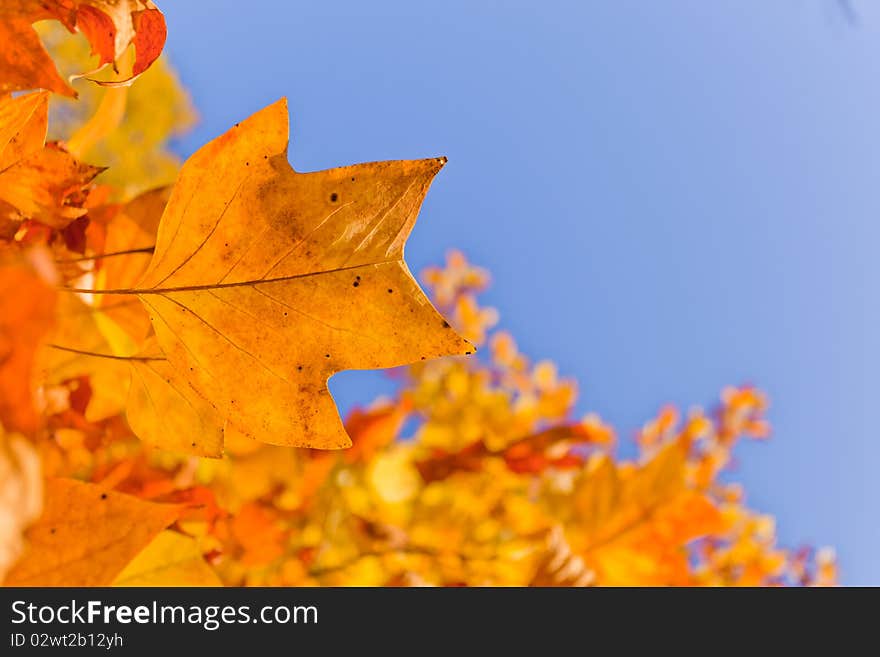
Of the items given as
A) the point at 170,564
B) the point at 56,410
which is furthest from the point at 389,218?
→ the point at 56,410

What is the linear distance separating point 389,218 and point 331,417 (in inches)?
4.0

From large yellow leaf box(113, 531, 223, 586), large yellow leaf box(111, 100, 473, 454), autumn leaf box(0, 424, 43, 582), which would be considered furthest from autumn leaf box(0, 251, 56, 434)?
large yellow leaf box(113, 531, 223, 586)

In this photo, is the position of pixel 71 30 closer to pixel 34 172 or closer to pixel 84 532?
pixel 34 172

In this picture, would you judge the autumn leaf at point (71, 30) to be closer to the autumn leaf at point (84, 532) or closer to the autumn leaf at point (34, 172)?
the autumn leaf at point (34, 172)

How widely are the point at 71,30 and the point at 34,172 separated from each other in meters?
0.09

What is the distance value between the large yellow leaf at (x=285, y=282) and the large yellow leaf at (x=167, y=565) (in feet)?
0.41

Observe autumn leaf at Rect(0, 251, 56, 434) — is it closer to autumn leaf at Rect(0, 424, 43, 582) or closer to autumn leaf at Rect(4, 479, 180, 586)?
autumn leaf at Rect(0, 424, 43, 582)

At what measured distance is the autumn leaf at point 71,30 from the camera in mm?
355

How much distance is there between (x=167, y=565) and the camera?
0.45m

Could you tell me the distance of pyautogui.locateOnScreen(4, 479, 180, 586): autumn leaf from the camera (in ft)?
1.09

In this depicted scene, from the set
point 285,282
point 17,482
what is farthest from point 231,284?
point 17,482
